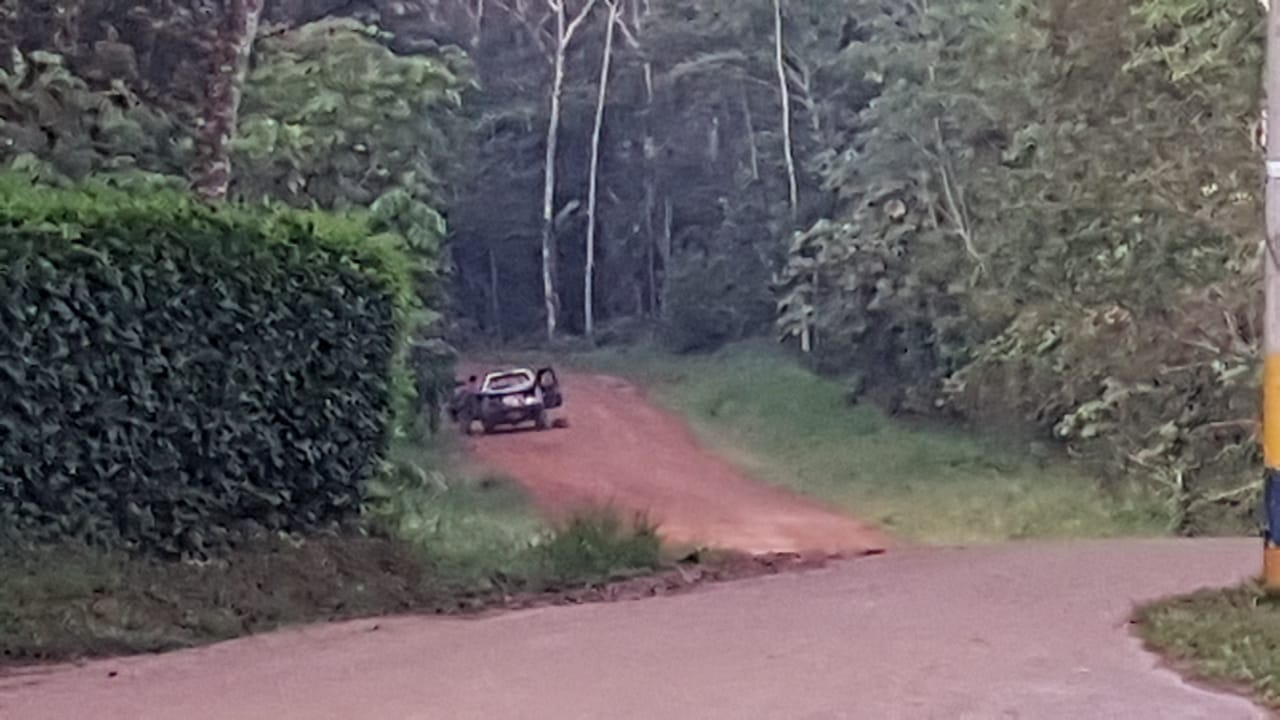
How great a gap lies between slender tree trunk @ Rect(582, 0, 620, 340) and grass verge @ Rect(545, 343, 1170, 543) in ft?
9.31

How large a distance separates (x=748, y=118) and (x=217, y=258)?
1257 inches

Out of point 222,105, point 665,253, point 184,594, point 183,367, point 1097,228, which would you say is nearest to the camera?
point 184,594

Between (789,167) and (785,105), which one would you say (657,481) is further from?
(785,105)

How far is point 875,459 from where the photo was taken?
105 feet

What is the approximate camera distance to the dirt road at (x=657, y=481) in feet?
81.1

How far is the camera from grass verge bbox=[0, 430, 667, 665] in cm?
979

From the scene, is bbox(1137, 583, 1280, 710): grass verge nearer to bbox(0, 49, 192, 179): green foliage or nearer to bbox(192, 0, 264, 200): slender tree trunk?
bbox(192, 0, 264, 200): slender tree trunk

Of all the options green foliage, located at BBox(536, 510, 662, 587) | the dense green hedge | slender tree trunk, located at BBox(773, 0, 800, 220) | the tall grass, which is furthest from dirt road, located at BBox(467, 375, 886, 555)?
the dense green hedge

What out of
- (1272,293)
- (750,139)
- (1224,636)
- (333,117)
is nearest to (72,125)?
(333,117)

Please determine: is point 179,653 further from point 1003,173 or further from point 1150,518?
point 1003,173

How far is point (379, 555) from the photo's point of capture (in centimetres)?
1268

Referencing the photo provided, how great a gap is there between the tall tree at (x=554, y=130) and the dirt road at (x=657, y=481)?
8444 mm

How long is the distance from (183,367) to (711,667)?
4.50 m

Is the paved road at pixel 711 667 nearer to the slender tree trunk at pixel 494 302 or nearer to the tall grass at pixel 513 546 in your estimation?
the tall grass at pixel 513 546
